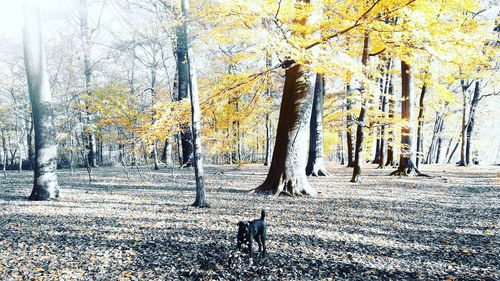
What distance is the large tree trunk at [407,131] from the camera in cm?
1410

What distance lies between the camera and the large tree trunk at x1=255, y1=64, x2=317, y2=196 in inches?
362

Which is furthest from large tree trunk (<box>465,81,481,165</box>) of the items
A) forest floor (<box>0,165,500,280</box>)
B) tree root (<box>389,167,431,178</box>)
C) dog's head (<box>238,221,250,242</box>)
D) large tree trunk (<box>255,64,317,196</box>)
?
dog's head (<box>238,221,250,242</box>)

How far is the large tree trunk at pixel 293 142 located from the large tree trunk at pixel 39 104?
5.66 metres

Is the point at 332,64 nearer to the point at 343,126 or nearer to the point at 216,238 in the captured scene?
the point at 216,238

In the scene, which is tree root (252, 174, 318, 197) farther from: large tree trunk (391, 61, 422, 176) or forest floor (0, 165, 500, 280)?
large tree trunk (391, 61, 422, 176)

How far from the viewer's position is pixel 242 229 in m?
4.07

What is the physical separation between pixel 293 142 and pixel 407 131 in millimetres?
8080

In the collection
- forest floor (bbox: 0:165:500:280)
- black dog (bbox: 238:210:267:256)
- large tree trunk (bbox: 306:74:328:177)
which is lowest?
forest floor (bbox: 0:165:500:280)

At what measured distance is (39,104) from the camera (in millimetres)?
8188

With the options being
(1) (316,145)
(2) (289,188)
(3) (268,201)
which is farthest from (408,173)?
(3) (268,201)

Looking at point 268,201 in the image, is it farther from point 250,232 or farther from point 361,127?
point 361,127

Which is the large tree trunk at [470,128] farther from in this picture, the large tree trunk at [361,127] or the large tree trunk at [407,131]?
the large tree trunk at [361,127]

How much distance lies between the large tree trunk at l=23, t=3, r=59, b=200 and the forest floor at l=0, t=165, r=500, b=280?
0.52 metres

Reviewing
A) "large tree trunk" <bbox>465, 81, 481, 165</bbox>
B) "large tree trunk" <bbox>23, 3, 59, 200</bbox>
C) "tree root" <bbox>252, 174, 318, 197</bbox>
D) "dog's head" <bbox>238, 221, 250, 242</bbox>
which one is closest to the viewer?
"dog's head" <bbox>238, 221, 250, 242</bbox>
